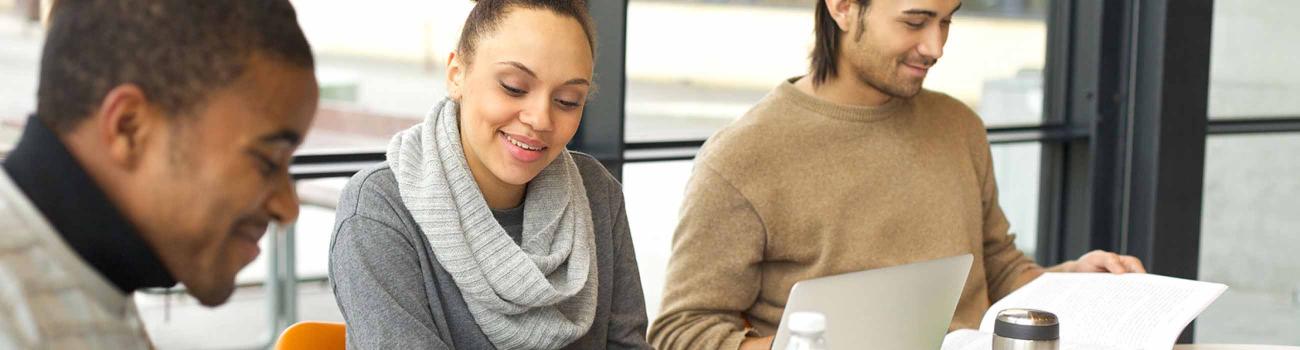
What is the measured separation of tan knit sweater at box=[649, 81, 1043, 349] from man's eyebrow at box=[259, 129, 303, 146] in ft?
3.70

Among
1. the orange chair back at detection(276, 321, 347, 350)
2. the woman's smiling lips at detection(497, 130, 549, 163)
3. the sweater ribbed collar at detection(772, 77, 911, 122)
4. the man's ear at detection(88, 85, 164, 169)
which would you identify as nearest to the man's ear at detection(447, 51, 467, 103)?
the woman's smiling lips at detection(497, 130, 549, 163)

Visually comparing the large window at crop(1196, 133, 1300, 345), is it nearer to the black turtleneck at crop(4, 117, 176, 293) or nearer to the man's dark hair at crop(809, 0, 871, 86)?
the man's dark hair at crop(809, 0, 871, 86)

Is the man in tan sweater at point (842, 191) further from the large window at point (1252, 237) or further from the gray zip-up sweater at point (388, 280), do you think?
the large window at point (1252, 237)

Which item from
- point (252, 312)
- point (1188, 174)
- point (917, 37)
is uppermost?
point (917, 37)

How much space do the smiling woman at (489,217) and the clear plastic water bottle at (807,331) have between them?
0.57 m

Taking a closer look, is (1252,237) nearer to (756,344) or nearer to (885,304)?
(756,344)

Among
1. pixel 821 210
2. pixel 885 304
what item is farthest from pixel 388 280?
pixel 821 210

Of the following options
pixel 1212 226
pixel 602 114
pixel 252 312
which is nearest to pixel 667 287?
pixel 602 114

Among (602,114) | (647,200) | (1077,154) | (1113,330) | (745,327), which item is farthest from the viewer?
(1077,154)

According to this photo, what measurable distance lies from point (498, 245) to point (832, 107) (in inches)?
31.0

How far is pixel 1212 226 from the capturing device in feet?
13.1

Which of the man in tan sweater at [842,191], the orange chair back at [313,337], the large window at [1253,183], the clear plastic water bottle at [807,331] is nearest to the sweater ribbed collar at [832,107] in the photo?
the man in tan sweater at [842,191]

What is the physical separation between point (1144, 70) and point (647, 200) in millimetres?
1432

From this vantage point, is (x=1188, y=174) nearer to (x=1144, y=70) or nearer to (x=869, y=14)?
(x=1144, y=70)
